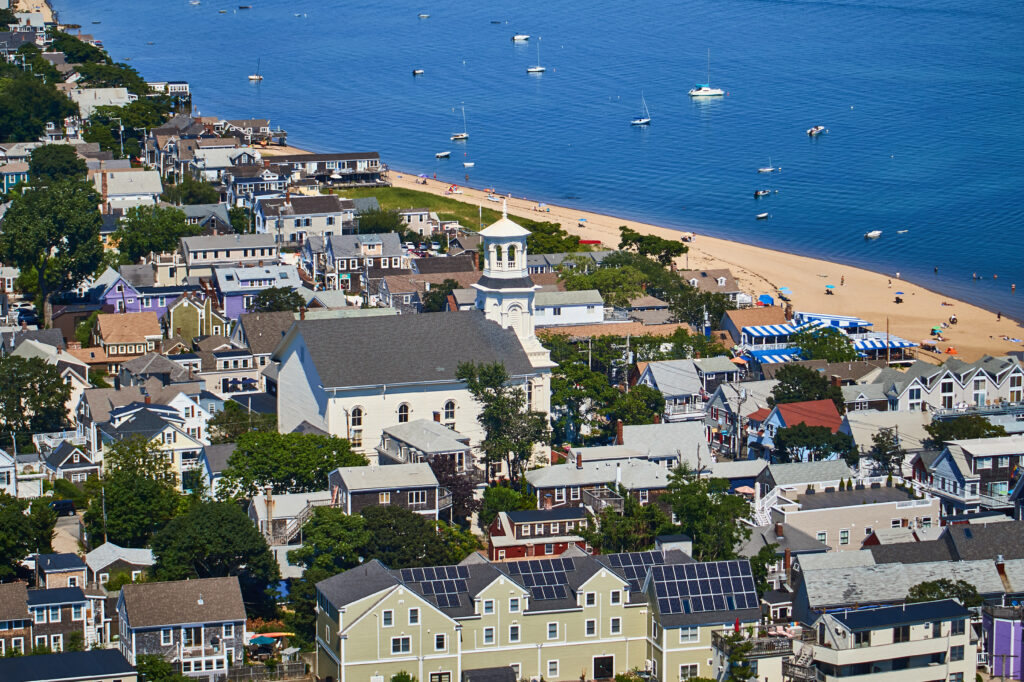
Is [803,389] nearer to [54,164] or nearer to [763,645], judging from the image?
[763,645]

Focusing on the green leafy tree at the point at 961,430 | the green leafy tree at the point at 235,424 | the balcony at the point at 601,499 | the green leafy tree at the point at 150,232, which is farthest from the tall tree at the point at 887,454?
the green leafy tree at the point at 150,232

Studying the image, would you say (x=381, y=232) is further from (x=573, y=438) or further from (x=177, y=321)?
(x=573, y=438)

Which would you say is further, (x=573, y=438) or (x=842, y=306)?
(x=842, y=306)

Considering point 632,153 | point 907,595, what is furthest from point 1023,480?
point 632,153

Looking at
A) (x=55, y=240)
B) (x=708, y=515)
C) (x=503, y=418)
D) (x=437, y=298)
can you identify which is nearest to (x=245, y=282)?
(x=55, y=240)

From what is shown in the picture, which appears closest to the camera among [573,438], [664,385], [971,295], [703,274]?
[573,438]

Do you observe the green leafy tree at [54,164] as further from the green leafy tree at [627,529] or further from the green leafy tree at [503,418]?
the green leafy tree at [627,529]

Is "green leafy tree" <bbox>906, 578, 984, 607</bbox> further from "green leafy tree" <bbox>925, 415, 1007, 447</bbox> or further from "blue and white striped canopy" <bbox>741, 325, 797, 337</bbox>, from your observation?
"blue and white striped canopy" <bbox>741, 325, 797, 337</bbox>
